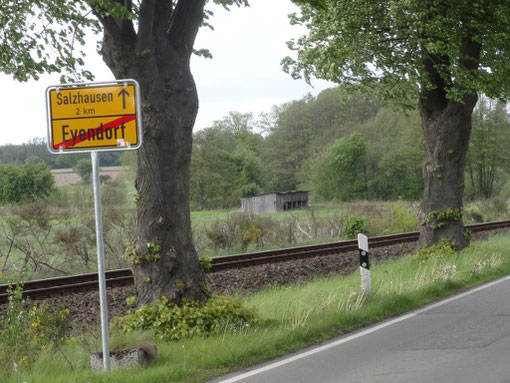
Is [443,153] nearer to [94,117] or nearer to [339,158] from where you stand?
[94,117]

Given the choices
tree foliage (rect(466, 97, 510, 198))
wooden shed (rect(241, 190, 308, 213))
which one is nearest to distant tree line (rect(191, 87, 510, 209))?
tree foliage (rect(466, 97, 510, 198))

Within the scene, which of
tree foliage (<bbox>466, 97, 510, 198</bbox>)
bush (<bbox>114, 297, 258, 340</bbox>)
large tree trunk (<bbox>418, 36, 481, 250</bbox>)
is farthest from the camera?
tree foliage (<bbox>466, 97, 510, 198</bbox>)

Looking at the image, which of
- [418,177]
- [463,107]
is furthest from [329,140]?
[463,107]

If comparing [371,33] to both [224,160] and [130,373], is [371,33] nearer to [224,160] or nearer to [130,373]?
[130,373]

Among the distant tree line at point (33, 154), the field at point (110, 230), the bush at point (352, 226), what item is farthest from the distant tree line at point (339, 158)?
the bush at point (352, 226)

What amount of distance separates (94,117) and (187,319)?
321 cm

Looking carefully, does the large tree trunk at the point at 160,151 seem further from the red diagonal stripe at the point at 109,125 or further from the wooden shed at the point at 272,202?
the wooden shed at the point at 272,202

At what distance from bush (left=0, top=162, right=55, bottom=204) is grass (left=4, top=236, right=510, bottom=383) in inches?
920

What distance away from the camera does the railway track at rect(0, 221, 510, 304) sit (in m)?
14.3

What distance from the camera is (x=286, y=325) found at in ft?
31.3

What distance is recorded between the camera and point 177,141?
9.88m

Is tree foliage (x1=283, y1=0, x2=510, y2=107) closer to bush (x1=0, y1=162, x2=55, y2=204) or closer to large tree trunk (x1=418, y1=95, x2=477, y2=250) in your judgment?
large tree trunk (x1=418, y1=95, x2=477, y2=250)

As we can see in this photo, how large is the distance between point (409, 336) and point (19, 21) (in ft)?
24.6

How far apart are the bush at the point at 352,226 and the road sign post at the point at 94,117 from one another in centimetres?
2370
